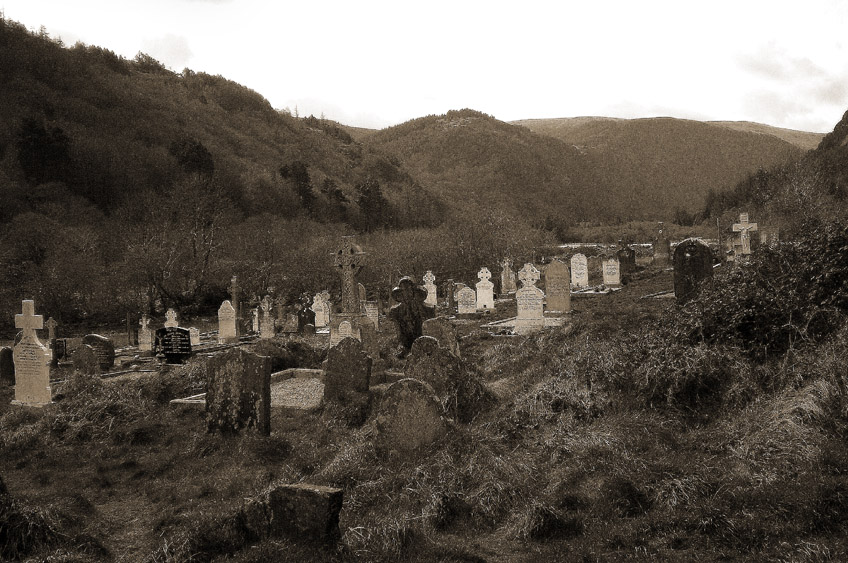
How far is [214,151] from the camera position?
69.3 meters

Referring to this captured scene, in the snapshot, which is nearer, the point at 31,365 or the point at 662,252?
the point at 31,365

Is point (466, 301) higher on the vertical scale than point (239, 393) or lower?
higher

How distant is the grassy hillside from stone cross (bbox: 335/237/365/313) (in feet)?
251

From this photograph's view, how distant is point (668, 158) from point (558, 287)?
105 m

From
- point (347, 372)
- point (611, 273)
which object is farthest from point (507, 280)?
point (347, 372)

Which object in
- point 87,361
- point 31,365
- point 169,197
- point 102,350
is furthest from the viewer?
point 169,197

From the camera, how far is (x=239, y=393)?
28.7ft

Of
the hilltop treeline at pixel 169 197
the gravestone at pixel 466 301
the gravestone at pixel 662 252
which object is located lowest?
the gravestone at pixel 466 301

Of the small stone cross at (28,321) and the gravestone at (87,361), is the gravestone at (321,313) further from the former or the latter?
the small stone cross at (28,321)

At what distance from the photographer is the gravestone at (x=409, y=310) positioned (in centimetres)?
1473

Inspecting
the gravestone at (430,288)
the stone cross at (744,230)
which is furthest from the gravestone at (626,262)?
the gravestone at (430,288)

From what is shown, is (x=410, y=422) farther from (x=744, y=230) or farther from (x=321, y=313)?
(x=744, y=230)

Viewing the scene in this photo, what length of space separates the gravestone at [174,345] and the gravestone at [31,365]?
384cm

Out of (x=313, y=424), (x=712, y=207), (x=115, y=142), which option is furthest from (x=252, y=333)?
(x=712, y=207)
